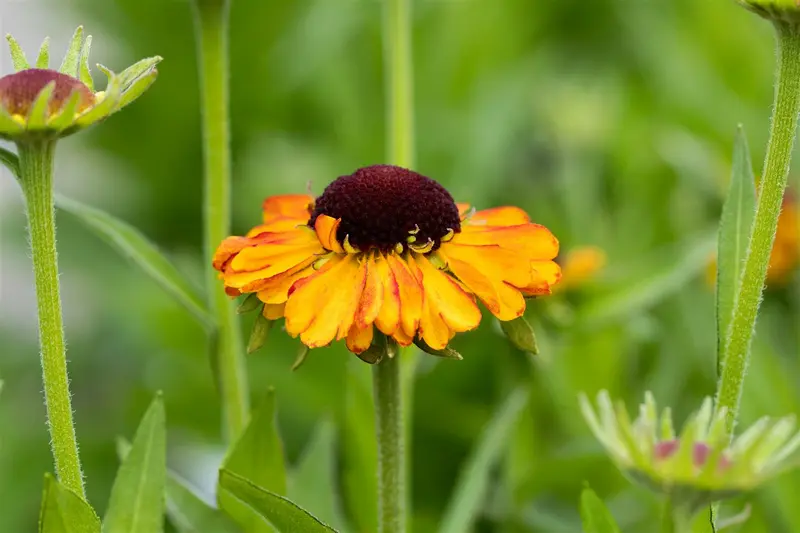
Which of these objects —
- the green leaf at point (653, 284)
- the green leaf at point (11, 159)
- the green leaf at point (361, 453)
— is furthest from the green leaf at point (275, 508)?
the green leaf at point (653, 284)

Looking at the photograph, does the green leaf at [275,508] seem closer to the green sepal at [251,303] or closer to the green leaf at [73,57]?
the green sepal at [251,303]

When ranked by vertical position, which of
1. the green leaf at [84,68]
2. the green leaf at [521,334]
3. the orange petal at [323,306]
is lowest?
the green leaf at [521,334]

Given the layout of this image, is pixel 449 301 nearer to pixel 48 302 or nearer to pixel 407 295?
pixel 407 295

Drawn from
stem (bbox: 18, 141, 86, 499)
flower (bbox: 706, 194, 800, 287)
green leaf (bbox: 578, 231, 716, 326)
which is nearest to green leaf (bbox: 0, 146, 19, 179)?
stem (bbox: 18, 141, 86, 499)

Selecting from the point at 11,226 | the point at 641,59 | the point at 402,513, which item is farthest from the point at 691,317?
the point at 11,226

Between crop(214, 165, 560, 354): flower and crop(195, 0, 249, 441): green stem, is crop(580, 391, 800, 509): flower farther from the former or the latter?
crop(195, 0, 249, 441): green stem

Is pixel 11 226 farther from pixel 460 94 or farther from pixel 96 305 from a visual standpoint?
pixel 460 94
